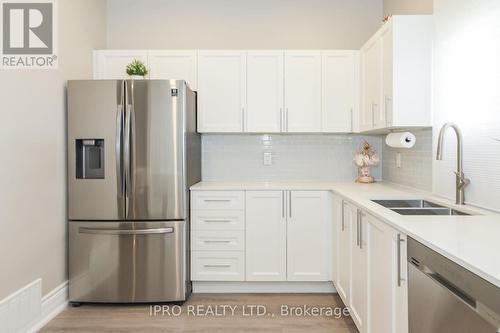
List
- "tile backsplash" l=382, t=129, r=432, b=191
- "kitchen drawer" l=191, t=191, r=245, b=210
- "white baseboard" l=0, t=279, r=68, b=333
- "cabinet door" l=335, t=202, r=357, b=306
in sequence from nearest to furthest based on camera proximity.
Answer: "white baseboard" l=0, t=279, r=68, b=333 < "cabinet door" l=335, t=202, r=357, b=306 < "tile backsplash" l=382, t=129, r=432, b=191 < "kitchen drawer" l=191, t=191, r=245, b=210

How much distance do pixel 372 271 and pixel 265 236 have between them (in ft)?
4.38

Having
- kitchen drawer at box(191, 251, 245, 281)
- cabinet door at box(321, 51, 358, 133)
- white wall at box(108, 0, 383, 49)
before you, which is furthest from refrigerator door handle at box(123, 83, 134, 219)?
cabinet door at box(321, 51, 358, 133)

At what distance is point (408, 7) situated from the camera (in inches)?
125

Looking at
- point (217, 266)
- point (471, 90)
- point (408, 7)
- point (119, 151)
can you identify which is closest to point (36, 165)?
point (119, 151)

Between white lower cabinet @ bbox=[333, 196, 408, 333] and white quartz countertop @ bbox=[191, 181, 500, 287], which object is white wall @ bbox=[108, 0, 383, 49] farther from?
white quartz countertop @ bbox=[191, 181, 500, 287]

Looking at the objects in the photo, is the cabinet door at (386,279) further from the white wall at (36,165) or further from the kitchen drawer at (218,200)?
the white wall at (36,165)

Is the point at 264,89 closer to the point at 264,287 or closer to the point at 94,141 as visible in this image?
the point at 94,141

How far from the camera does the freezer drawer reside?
2.95m

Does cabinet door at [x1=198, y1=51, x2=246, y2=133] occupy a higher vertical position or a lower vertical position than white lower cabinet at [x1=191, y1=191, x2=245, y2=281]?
higher

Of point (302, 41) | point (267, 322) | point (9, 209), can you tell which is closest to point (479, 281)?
point (267, 322)

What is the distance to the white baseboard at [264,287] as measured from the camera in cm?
332

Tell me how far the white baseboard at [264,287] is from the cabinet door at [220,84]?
1422 millimetres

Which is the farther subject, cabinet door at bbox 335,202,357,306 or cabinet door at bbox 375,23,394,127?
cabinet door at bbox 375,23,394,127

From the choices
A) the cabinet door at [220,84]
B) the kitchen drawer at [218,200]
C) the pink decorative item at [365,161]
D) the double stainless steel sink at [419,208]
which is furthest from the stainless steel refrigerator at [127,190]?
the pink decorative item at [365,161]
